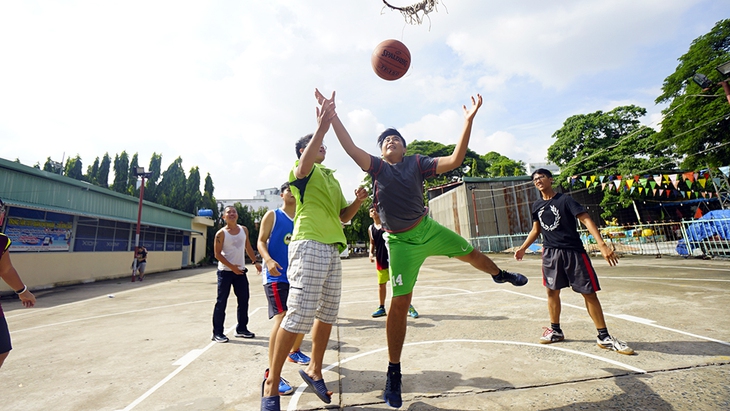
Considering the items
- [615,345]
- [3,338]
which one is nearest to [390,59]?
[615,345]

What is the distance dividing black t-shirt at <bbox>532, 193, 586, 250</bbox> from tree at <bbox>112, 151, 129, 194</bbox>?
42.7 metres

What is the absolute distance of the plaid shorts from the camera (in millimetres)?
2408

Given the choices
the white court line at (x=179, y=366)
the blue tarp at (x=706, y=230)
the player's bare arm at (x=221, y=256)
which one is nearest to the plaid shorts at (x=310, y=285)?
the white court line at (x=179, y=366)

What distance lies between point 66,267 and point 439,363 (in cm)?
2051

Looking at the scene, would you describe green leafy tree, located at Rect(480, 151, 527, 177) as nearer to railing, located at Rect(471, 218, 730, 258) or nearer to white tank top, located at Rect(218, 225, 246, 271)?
railing, located at Rect(471, 218, 730, 258)

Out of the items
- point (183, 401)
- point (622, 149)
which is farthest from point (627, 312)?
point (622, 149)

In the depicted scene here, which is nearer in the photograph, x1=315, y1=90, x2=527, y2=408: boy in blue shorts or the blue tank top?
x1=315, y1=90, x2=527, y2=408: boy in blue shorts

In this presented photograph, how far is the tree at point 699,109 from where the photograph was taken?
18797 mm

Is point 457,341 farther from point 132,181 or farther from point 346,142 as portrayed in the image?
point 132,181

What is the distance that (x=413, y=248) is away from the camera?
2.83 meters

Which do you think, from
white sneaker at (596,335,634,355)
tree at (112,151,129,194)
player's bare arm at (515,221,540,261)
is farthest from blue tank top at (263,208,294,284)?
tree at (112,151,129,194)

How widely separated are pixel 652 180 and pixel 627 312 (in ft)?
76.8

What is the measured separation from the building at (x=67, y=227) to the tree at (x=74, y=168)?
15.4m

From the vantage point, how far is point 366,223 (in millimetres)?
45406
